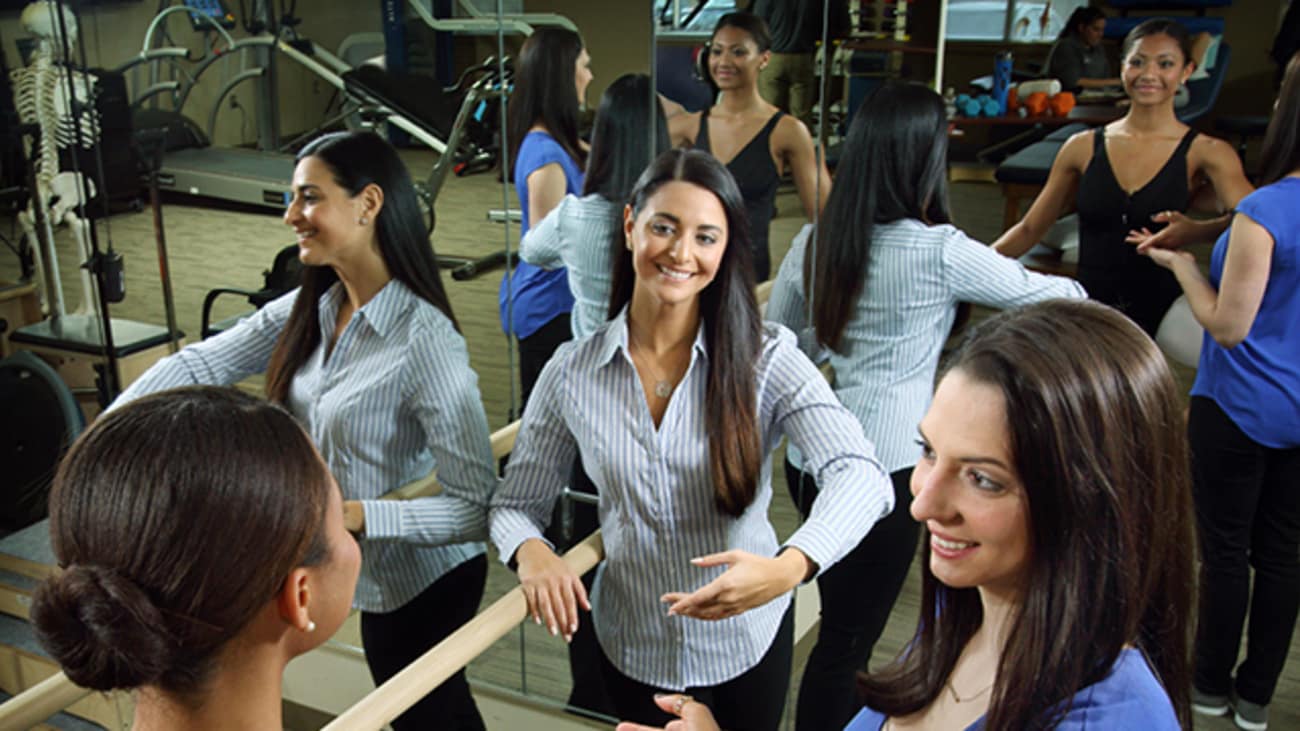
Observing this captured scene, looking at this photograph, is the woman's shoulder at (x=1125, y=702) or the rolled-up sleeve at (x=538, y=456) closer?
the woman's shoulder at (x=1125, y=702)

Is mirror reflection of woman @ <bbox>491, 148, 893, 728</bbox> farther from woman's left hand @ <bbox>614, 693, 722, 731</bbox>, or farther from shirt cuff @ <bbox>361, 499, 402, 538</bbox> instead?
woman's left hand @ <bbox>614, 693, 722, 731</bbox>

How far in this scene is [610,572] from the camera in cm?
181

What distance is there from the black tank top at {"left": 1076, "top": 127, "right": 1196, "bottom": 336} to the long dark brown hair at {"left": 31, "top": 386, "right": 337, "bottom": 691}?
93.3 inches

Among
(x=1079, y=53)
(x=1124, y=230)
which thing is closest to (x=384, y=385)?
(x=1124, y=230)

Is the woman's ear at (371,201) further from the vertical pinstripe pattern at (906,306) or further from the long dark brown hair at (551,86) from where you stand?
the vertical pinstripe pattern at (906,306)

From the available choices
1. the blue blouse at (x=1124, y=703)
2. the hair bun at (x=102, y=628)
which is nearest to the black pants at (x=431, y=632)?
the hair bun at (x=102, y=628)

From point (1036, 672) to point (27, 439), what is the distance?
275 centimetres

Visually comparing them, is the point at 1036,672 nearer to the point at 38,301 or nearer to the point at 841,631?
the point at 841,631

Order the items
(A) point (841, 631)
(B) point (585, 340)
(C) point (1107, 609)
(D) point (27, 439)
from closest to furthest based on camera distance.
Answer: (C) point (1107, 609)
(B) point (585, 340)
(A) point (841, 631)
(D) point (27, 439)

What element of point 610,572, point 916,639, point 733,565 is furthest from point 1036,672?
point 610,572

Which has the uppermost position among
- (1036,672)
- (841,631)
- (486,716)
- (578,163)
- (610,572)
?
(578,163)

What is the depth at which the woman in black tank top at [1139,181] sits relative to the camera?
272cm

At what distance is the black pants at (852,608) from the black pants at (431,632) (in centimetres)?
73

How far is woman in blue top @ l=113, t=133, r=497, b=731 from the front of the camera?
1.84 meters
